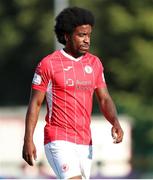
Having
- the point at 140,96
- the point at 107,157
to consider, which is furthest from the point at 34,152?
the point at 140,96

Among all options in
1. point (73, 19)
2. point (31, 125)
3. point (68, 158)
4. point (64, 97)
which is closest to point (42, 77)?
point (64, 97)

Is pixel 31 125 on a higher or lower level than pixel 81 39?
lower

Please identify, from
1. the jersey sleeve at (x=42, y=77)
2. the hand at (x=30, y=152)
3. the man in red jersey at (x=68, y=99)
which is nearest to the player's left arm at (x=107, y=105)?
the man in red jersey at (x=68, y=99)

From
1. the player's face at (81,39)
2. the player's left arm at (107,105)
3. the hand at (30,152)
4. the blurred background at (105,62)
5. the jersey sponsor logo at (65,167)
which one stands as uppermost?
the player's face at (81,39)

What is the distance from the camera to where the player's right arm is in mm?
8680

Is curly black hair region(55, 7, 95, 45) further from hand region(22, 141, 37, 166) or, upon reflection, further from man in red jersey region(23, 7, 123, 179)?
hand region(22, 141, 37, 166)

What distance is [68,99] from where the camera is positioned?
8.88 metres

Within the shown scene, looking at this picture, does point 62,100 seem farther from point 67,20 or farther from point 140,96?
point 140,96

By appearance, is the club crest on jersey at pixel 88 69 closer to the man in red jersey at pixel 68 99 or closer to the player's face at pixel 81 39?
the man in red jersey at pixel 68 99

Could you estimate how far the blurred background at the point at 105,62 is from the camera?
71.5 feet

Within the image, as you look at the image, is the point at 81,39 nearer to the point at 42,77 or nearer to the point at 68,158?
the point at 42,77

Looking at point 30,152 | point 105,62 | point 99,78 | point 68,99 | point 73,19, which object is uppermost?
point 73,19

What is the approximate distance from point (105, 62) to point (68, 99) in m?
34.8

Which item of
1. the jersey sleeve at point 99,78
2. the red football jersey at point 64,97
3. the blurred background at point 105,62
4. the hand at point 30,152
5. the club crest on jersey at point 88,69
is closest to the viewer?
the hand at point 30,152
